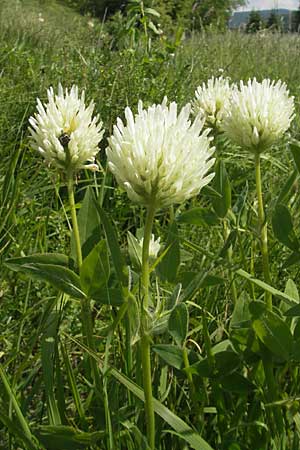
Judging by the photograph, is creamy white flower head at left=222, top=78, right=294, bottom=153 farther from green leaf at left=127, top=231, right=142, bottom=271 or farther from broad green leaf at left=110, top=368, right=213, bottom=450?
broad green leaf at left=110, top=368, right=213, bottom=450

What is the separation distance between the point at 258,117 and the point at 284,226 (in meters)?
0.18

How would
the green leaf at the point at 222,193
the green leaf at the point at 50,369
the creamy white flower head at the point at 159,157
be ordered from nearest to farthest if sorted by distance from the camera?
1. the creamy white flower head at the point at 159,157
2. the green leaf at the point at 50,369
3. the green leaf at the point at 222,193

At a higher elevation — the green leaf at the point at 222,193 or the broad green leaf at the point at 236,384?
the green leaf at the point at 222,193

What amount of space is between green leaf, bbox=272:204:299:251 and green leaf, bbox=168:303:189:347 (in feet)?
0.69

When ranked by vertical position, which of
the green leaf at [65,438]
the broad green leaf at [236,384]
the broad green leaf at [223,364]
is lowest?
the green leaf at [65,438]

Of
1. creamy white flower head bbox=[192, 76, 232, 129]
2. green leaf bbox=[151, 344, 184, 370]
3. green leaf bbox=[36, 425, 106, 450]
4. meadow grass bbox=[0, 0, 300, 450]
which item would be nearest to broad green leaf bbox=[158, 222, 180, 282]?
meadow grass bbox=[0, 0, 300, 450]

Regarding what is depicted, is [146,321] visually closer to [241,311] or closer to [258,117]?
[241,311]

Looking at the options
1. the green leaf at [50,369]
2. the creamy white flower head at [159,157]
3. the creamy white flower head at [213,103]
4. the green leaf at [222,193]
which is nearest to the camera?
the creamy white flower head at [159,157]

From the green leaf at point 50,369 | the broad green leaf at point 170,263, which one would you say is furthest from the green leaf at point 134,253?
the green leaf at point 50,369

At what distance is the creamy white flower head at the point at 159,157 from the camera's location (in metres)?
0.68

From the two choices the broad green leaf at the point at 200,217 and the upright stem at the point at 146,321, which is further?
the broad green leaf at the point at 200,217

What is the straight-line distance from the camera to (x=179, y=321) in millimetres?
719

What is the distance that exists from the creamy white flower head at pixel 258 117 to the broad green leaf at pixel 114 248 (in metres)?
0.28

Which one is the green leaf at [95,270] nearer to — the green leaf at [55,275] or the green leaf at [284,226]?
the green leaf at [55,275]
